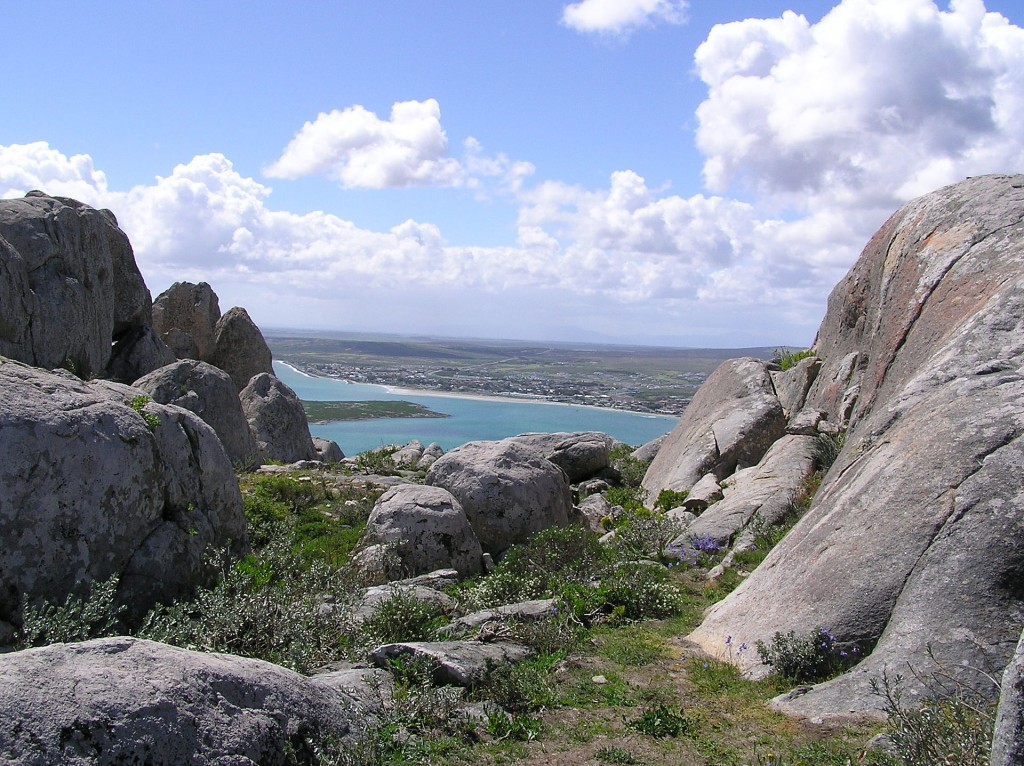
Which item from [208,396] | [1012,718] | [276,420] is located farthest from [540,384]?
[1012,718]

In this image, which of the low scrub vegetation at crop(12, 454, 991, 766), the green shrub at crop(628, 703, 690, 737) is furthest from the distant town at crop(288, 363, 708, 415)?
the green shrub at crop(628, 703, 690, 737)

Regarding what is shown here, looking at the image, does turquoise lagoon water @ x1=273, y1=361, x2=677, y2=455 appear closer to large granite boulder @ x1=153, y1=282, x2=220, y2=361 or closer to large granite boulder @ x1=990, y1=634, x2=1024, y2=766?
large granite boulder @ x1=153, y1=282, x2=220, y2=361

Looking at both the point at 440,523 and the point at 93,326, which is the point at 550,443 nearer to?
the point at 440,523

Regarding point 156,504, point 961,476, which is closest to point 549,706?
point 961,476

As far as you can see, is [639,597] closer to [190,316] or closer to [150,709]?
[150,709]

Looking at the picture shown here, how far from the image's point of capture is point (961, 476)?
7562mm

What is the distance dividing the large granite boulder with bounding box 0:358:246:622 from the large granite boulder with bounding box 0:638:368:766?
139 inches

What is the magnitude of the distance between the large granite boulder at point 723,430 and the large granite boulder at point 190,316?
23.7 meters

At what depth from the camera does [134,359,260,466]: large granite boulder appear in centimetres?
2353

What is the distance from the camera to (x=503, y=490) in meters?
14.8

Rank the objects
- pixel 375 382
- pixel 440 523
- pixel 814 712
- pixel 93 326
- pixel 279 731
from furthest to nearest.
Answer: pixel 375 382 → pixel 93 326 → pixel 440 523 → pixel 814 712 → pixel 279 731

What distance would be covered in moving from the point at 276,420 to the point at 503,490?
18.9 metres

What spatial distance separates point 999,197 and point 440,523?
10551 millimetres

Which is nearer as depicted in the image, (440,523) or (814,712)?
(814,712)
